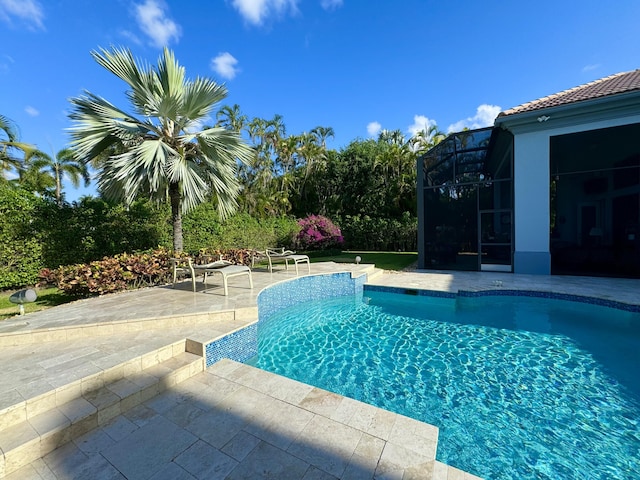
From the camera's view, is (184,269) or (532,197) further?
(532,197)

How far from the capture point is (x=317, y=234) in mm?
17203

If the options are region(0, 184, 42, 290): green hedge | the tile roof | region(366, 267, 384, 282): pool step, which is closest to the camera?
region(0, 184, 42, 290): green hedge

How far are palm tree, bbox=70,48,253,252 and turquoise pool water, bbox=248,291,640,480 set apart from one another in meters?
4.16

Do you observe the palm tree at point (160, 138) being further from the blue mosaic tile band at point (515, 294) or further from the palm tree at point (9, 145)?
the palm tree at point (9, 145)

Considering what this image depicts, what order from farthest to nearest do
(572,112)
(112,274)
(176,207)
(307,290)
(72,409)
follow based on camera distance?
(572,112) → (307,290) → (176,207) → (112,274) → (72,409)

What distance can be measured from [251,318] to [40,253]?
287 inches

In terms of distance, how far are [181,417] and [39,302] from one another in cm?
659

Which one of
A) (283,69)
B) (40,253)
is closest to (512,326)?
(40,253)

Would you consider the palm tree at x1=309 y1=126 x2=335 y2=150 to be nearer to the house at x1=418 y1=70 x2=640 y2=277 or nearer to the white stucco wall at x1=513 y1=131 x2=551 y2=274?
the house at x1=418 y1=70 x2=640 y2=277

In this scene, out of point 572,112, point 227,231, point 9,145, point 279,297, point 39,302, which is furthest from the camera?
point 9,145

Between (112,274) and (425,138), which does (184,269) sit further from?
(425,138)

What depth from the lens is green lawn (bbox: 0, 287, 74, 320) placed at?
5.52m

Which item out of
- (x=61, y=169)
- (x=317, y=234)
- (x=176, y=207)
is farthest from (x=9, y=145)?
(x=317, y=234)

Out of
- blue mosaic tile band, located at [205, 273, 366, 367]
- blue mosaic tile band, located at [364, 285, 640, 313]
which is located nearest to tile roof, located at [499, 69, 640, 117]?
blue mosaic tile band, located at [364, 285, 640, 313]
